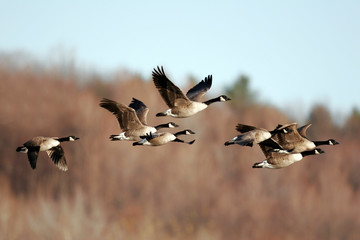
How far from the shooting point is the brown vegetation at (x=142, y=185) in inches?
1244

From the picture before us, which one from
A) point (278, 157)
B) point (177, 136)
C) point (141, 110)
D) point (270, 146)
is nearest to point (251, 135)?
point (270, 146)

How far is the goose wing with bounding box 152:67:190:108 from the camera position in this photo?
26.3ft

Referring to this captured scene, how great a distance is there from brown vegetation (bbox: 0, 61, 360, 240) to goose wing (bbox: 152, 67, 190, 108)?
19.3m

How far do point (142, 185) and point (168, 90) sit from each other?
27.7 meters

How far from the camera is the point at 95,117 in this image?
1522 inches

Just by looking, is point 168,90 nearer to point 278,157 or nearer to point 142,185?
point 278,157

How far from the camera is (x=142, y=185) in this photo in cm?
3547

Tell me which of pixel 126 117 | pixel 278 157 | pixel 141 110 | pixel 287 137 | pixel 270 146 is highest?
pixel 141 110

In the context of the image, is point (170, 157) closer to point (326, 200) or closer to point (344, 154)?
point (326, 200)

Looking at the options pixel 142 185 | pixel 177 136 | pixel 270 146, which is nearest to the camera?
pixel 270 146

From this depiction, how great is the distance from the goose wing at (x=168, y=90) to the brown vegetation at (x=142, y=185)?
19289 millimetres

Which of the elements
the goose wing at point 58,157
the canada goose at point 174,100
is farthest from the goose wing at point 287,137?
the goose wing at point 58,157

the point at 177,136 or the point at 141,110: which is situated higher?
the point at 141,110

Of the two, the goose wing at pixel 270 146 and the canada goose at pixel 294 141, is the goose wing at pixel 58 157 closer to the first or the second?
the goose wing at pixel 270 146
